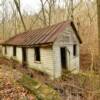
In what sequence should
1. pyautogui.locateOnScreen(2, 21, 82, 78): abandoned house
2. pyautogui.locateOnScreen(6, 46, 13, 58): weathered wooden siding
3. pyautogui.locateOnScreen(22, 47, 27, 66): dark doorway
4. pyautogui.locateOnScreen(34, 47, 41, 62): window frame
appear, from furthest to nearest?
pyautogui.locateOnScreen(6, 46, 13, 58): weathered wooden siding, pyautogui.locateOnScreen(22, 47, 27, 66): dark doorway, pyautogui.locateOnScreen(34, 47, 41, 62): window frame, pyautogui.locateOnScreen(2, 21, 82, 78): abandoned house

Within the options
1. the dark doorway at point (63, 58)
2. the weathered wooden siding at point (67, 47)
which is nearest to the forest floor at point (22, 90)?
the weathered wooden siding at point (67, 47)

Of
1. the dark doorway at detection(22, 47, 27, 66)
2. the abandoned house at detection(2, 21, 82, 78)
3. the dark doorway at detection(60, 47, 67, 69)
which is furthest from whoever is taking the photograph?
the dark doorway at detection(22, 47, 27, 66)

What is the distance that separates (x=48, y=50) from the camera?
16.4 m

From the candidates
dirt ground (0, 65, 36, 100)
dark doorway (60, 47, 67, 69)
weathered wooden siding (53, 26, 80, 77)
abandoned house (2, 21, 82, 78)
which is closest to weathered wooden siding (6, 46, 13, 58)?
abandoned house (2, 21, 82, 78)

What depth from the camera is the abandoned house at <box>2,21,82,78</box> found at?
1619 centimetres

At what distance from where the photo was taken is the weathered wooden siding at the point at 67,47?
16.3 m

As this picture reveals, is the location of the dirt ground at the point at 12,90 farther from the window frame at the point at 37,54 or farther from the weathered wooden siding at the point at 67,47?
the window frame at the point at 37,54

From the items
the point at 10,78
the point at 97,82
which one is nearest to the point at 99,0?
the point at 97,82

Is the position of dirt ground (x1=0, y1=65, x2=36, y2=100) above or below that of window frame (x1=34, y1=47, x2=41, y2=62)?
below

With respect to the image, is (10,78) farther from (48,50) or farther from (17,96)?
(48,50)

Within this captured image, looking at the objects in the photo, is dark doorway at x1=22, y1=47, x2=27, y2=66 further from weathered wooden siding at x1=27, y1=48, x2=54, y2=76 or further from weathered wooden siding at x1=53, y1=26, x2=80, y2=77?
weathered wooden siding at x1=53, y1=26, x2=80, y2=77

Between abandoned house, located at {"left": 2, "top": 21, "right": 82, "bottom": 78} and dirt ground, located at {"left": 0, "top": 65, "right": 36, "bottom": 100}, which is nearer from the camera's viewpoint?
dirt ground, located at {"left": 0, "top": 65, "right": 36, "bottom": 100}

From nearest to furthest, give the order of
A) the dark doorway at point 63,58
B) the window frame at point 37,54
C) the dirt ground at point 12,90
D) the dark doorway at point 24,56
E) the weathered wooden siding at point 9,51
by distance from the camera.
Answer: the dirt ground at point 12,90 < the dark doorway at point 63,58 < the window frame at point 37,54 < the dark doorway at point 24,56 < the weathered wooden siding at point 9,51

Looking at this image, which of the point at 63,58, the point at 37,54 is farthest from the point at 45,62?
the point at 63,58
